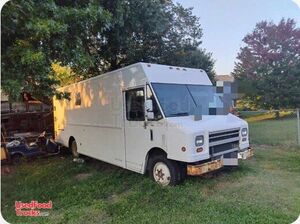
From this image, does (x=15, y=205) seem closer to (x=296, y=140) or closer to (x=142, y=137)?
(x=142, y=137)

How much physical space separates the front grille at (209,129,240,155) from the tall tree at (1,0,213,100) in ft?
7.34

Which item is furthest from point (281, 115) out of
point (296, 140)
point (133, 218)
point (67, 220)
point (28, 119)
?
point (28, 119)

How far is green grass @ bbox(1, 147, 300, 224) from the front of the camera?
4.05 metres

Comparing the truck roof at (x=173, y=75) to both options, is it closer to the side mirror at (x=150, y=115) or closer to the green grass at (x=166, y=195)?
the side mirror at (x=150, y=115)

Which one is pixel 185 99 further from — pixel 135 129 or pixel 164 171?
pixel 164 171

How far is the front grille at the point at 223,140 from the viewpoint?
5.14m

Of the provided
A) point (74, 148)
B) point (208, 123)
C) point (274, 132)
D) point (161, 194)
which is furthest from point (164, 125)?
point (274, 132)

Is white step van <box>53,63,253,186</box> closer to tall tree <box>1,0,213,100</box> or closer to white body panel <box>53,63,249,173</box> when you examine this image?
white body panel <box>53,63,249,173</box>

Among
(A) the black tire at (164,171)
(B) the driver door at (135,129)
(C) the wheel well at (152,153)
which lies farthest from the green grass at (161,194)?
(B) the driver door at (135,129)

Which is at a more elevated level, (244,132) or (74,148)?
(244,132)

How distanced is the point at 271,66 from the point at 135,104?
6631 millimetres

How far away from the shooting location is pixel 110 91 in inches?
256

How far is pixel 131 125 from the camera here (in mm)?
5879

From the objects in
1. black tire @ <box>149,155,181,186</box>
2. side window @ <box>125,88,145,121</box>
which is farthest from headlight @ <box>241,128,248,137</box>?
side window @ <box>125,88,145,121</box>
